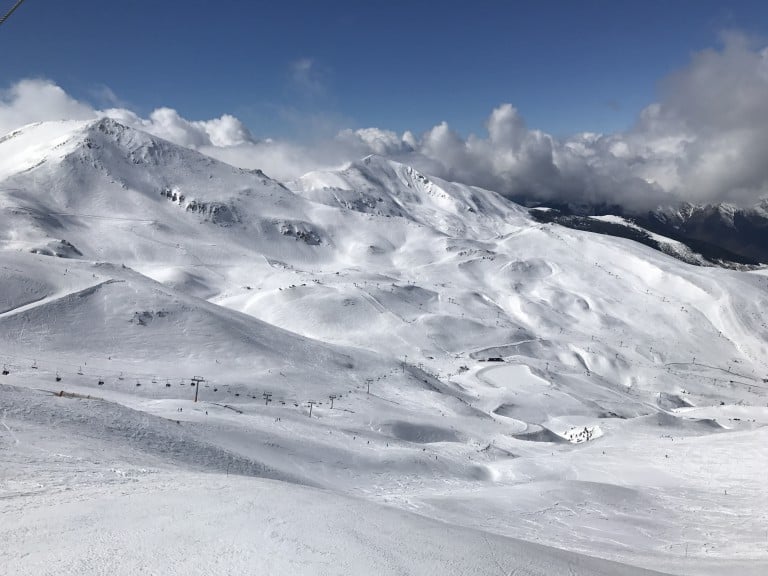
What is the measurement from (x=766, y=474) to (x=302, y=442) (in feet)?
112

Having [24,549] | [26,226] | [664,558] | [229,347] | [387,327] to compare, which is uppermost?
[26,226]

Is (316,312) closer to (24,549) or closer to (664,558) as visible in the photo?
(664,558)

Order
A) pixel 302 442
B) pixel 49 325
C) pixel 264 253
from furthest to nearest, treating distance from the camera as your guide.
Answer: pixel 264 253 → pixel 49 325 → pixel 302 442

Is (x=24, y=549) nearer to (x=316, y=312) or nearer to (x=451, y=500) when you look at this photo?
(x=451, y=500)

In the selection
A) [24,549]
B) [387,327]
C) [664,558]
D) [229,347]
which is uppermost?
[387,327]

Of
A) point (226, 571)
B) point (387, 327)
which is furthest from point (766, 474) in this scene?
point (387, 327)

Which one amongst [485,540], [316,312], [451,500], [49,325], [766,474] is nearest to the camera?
[485,540]

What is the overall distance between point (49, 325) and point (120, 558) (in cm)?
5712

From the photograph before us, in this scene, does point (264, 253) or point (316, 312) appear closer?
point (316, 312)

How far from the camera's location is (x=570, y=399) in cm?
9088

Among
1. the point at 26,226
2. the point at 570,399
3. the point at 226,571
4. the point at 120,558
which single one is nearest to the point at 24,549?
the point at 120,558

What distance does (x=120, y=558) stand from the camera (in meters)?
10.3

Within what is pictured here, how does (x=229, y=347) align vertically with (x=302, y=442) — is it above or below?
above

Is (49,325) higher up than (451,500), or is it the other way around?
(49,325)
